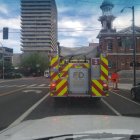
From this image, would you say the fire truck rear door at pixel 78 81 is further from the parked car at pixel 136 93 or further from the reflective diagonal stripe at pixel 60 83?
the parked car at pixel 136 93

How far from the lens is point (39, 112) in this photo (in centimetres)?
1578

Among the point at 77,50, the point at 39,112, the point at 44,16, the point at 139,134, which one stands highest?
the point at 44,16

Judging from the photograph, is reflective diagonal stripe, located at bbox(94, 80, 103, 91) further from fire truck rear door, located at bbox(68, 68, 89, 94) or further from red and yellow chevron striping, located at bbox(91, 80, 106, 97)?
fire truck rear door, located at bbox(68, 68, 89, 94)

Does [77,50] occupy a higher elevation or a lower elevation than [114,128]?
higher

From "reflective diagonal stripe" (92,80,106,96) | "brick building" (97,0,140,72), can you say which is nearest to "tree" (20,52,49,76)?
"brick building" (97,0,140,72)

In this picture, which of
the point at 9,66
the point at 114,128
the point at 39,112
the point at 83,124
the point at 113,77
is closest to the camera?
the point at 114,128

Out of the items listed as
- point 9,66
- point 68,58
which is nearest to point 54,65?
point 68,58

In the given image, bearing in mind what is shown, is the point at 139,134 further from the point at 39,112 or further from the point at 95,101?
the point at 95,101

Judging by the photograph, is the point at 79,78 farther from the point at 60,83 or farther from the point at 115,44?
the point at 115,44

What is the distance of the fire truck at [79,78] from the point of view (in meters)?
18.8

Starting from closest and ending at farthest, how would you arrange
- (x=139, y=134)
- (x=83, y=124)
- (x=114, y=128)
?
(x=139, y=134), (x=114, y=128), (x=83, y=124)

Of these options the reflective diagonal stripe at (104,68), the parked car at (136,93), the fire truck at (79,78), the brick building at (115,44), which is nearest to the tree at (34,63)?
the brick building at (115,44)

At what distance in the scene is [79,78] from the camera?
62.4ft

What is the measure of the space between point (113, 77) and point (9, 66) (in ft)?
309
